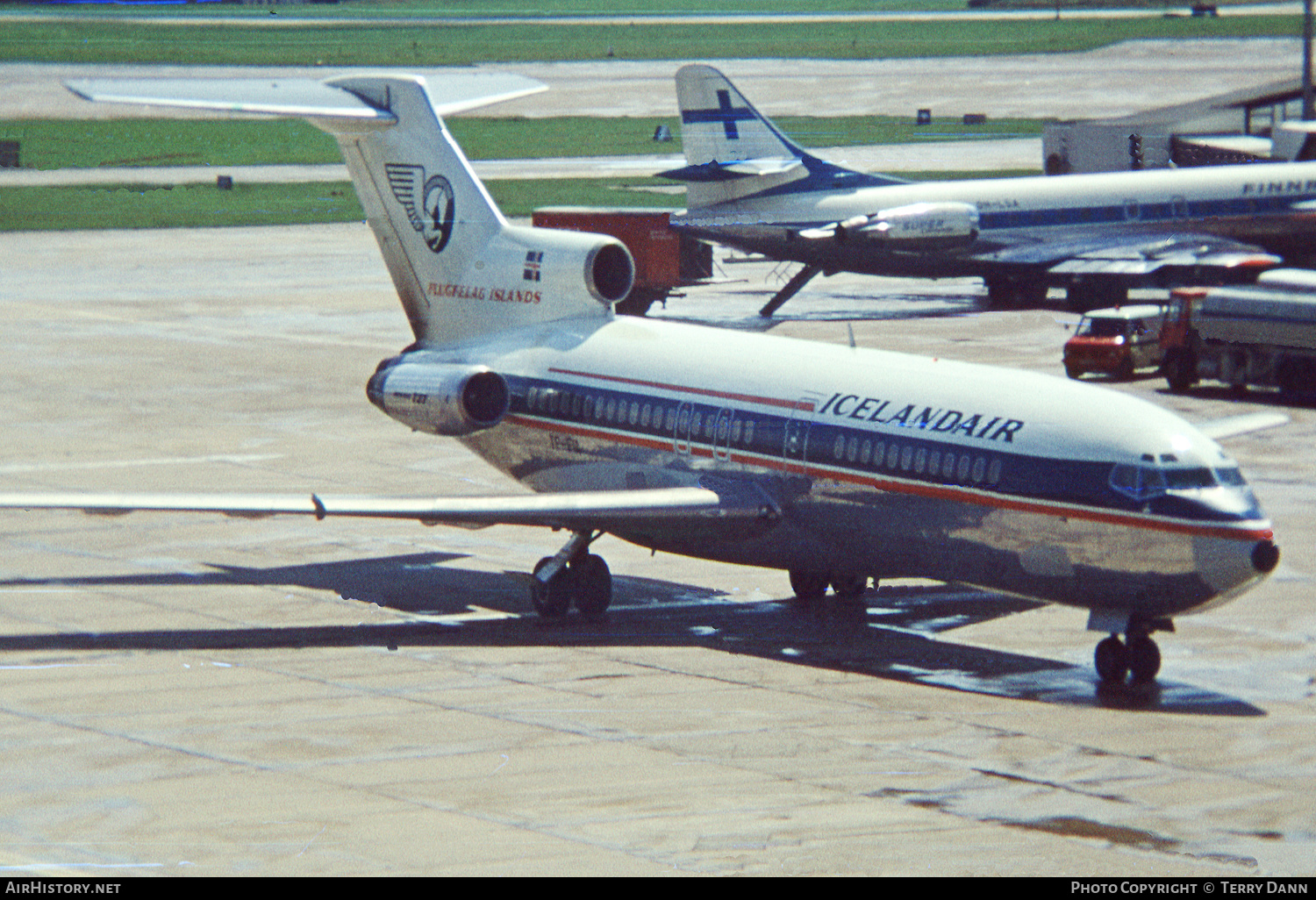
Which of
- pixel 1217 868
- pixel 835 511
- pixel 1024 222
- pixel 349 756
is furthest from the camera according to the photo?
pixel 1024 222

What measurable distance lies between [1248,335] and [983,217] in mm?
13534

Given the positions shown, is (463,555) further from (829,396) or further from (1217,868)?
(1217,868)

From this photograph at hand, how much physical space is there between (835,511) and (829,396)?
60.0 inches

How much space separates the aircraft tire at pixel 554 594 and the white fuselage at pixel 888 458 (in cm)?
112

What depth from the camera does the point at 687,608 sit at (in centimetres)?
2806

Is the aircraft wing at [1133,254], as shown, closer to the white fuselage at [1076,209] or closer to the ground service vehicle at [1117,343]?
the white fuselage at [1076,209]

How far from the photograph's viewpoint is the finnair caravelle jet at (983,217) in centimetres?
5644

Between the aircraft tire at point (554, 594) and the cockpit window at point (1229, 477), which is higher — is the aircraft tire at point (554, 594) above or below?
below

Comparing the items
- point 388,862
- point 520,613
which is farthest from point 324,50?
point 388,862

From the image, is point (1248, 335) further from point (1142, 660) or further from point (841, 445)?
point (1142, 660)

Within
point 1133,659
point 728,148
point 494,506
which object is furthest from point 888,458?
point 728,148

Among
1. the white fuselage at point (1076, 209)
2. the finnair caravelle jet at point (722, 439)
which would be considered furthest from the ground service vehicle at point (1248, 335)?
the finnair caravelle jet at point (722, 439)

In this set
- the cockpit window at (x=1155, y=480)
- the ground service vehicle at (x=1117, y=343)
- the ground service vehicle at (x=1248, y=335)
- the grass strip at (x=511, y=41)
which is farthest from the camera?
the grass strip at (x=511, y=41)

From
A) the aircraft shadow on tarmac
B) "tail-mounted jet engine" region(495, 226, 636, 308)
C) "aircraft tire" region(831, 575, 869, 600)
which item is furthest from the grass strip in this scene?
"aircraft tire" region(831, 575, 869, 600)
